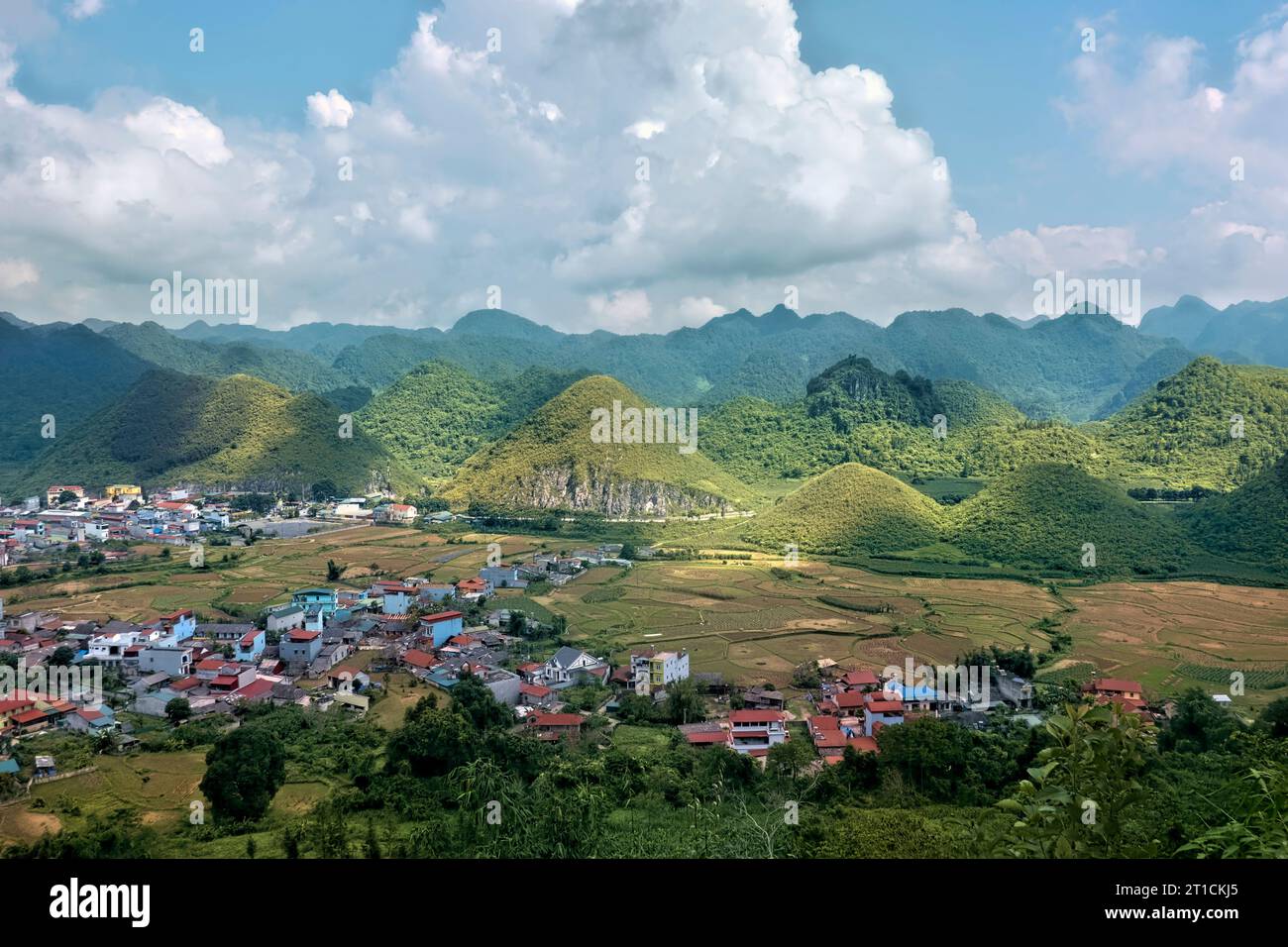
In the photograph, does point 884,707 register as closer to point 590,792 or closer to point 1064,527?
point 590,792

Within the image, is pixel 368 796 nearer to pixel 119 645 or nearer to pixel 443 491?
pixel 119 645

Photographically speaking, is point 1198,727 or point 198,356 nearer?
point 1198,727

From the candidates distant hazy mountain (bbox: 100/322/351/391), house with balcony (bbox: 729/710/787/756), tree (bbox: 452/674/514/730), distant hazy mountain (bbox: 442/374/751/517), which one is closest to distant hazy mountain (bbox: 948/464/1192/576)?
distant hazy mountain (bbox: 442/374/751/517)

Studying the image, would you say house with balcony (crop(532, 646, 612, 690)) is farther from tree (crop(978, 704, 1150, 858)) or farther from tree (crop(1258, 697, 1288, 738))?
tree (crop(978, 704, 1150, 858))

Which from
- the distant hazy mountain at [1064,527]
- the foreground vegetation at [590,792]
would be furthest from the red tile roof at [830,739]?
the distant hazy mountain at [1064,527]

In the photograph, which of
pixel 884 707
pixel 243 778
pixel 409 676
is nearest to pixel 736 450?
pixel 409 676
